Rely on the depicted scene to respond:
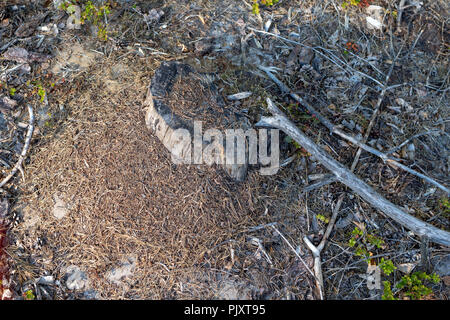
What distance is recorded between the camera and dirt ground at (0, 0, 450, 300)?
3.03 meters

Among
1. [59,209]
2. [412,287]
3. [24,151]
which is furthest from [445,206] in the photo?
[24,151]

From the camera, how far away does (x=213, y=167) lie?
3160mm

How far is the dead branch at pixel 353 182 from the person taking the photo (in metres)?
3.25

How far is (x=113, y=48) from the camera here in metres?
3.97

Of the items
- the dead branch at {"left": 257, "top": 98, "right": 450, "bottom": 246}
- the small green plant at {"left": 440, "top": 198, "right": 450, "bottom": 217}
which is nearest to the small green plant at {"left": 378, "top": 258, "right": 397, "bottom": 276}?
the dead branch at {"left": 257, "top": 98, "right": 450, "bottom": 246}

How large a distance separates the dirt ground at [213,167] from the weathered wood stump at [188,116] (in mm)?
119

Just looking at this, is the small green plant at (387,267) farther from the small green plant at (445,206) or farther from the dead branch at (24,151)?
the dead branch at (24,151)

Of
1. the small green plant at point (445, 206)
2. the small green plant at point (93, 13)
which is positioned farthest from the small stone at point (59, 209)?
the small green plant at point (445, 206)

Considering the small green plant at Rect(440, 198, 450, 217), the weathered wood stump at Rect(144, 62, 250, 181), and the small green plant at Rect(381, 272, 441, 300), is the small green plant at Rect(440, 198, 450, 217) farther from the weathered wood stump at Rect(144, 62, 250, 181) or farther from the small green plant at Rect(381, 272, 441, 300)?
the weathered wood stump at Rect(144, 62, 250, 181)

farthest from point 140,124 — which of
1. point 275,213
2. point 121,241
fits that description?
point 275,213

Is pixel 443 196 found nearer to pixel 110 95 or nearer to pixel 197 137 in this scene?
pixel 197 137

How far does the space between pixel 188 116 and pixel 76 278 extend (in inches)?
69.1

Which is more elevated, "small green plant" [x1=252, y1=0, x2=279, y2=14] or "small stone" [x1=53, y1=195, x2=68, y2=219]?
"small green plant" [x1=252, y1=0, x2=279, y2=14]

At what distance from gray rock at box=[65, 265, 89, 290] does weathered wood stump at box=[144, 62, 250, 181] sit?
51.8 inches
